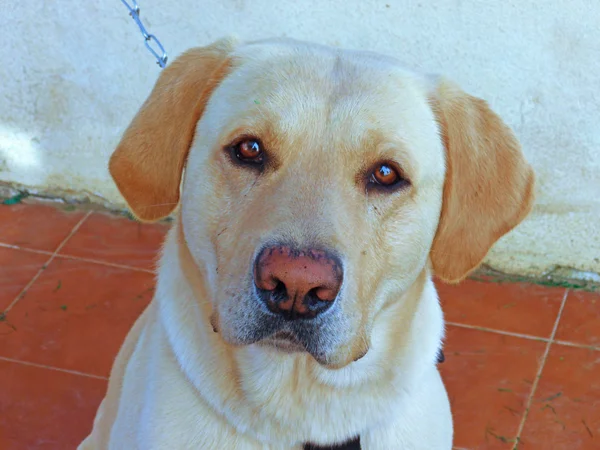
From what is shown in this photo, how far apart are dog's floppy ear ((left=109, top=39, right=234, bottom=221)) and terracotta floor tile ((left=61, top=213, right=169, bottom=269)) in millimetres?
2121

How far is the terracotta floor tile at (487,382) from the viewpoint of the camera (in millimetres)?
3832

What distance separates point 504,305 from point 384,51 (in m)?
1.37

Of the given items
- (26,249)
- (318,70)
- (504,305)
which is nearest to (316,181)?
(318,70)

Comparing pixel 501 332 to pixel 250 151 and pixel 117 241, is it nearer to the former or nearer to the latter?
pixel 117 241

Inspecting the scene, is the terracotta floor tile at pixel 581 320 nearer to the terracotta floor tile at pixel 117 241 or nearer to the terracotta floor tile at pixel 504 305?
the terracotta floor tile at pixel 504 305

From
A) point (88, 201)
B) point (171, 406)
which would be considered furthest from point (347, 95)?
point (88, 201)

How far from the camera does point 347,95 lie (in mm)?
2328

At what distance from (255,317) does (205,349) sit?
0.36 metres

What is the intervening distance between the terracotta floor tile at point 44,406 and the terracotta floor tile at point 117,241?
32.3 inches

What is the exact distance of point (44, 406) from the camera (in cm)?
382

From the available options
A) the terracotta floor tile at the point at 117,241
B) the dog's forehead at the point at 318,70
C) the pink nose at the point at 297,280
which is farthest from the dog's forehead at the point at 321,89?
the terracotta floor tile at the point at 117,241

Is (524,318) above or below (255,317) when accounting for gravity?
below

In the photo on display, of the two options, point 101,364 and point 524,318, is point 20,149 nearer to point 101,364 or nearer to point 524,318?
point 101,364

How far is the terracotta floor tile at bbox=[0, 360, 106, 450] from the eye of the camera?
369 cm
